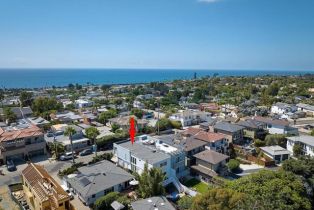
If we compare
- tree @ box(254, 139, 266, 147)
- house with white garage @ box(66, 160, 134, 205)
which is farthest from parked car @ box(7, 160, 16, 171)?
tree @ box(254, 139, 266, 147)

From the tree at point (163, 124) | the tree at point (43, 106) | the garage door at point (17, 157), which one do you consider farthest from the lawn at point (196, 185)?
the tree at point (43, 106)

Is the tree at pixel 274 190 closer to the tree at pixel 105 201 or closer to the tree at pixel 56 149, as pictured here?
the tree at pixel 105 201

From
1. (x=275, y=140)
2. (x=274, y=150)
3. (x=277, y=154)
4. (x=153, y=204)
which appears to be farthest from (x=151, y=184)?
(x=275, y=140)

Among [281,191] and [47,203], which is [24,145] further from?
[281,191]

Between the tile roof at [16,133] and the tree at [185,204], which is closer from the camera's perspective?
the tree at [185,204]

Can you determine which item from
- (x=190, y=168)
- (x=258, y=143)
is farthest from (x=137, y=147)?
(x=258, y=143)

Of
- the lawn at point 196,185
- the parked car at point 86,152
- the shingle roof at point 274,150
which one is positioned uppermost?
the shingle roof at point 274,150

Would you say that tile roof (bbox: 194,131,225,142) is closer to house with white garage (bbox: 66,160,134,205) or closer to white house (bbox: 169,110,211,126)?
house with white garage (bbox: 66,160,134,205)

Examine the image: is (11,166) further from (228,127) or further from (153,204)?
(228,127)
